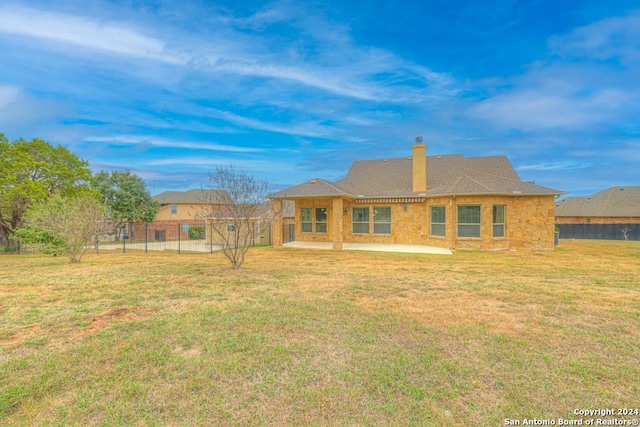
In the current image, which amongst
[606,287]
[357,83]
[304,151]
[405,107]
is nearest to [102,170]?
[304,151]

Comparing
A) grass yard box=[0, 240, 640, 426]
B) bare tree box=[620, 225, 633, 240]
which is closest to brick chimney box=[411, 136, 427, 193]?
grass yard box=[0, 240, 640, 426]

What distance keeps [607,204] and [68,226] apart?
4108 centimetres

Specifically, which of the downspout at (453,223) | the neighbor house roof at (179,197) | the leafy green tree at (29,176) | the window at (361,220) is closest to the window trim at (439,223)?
the downspout at (453,223)

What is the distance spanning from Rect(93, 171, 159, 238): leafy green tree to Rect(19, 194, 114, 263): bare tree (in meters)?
16.9

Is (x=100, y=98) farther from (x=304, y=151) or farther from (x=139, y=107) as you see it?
(x=304, y=151)

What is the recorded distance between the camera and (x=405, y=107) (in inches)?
907

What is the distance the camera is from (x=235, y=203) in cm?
Answer: 967

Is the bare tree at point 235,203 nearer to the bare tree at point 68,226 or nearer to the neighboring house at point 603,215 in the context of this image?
the bare tree at point 68,226

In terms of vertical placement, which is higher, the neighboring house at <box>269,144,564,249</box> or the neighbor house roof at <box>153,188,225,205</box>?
the neighbor house roof at <box>153,188,225,205</box>

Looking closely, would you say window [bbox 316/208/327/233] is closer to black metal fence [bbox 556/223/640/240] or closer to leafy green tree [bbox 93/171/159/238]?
black metal fence [bbox 556/223/640/240]

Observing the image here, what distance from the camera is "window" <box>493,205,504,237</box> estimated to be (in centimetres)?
1466

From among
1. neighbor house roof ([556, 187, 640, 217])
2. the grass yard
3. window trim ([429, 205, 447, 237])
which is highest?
neighbor house roof ([556, 187, 640, 217])

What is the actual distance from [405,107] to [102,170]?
2939 centimetres

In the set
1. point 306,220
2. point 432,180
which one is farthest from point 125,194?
point 432,180
